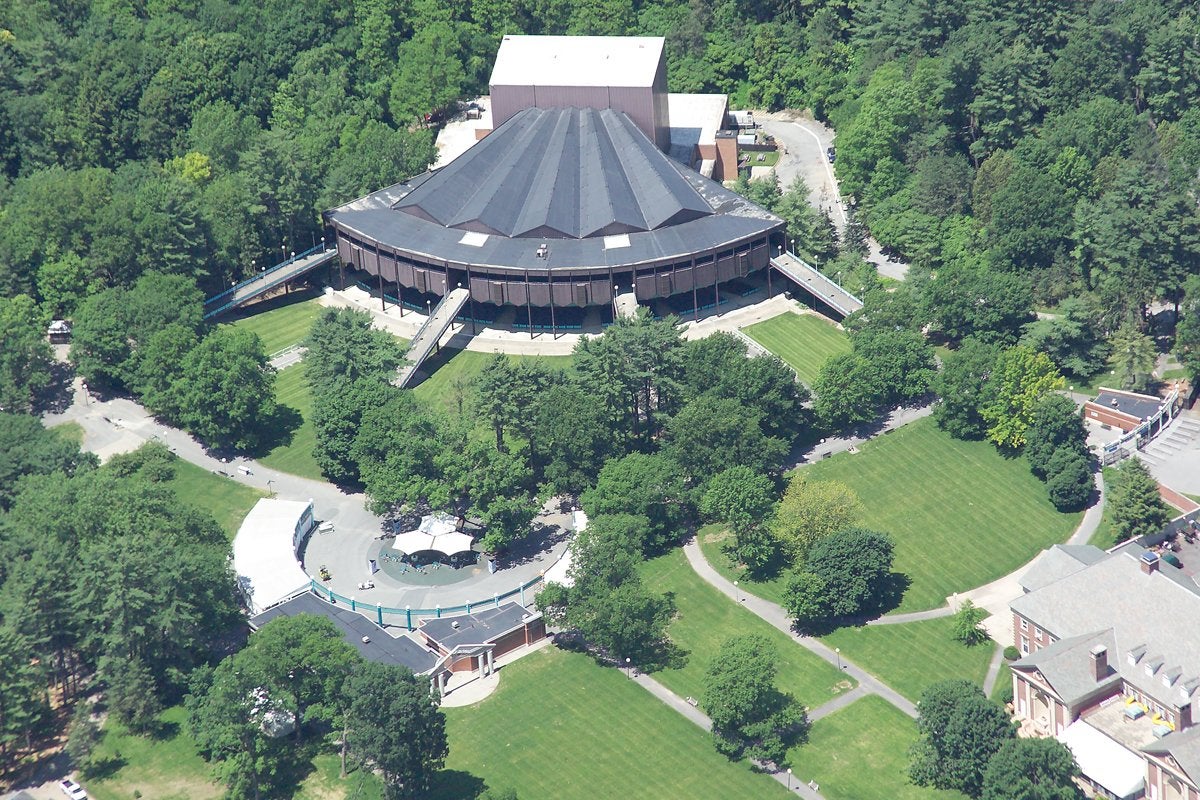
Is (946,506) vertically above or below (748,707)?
above

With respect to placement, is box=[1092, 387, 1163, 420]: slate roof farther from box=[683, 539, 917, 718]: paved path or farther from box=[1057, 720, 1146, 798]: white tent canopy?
box=[1057, 720, 1146, 798]: white tent canopy

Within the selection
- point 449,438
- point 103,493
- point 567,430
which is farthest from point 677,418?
point 103,493

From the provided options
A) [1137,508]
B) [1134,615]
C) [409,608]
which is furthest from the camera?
[1137,508]

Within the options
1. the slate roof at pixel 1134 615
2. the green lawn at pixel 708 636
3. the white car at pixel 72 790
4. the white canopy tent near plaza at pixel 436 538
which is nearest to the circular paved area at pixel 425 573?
the white canopy tent near plaza at pixel 436 538

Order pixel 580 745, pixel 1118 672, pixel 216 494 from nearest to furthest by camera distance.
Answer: pixel 1118 672 < pixel 580 745 < pixel 216 494

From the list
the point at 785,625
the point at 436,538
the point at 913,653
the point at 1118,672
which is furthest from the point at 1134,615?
the point at 436,538

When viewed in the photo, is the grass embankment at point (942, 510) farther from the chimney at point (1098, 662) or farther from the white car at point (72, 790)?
the white car at point (72, 790)

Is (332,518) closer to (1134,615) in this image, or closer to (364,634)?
(364,634)
